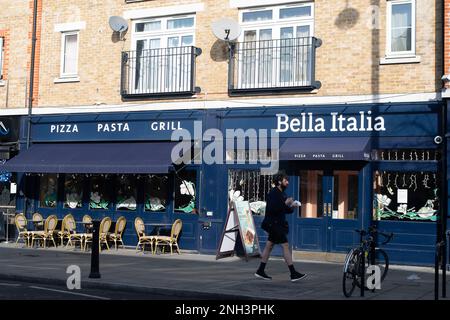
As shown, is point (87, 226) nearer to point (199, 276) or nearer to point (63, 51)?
point (63, 51)

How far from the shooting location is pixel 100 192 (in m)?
18.5

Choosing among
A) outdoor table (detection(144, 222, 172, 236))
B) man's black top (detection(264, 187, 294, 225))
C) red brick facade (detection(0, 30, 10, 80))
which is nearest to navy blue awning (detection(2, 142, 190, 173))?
outdoor table (detection(144, 222, 172, 236))

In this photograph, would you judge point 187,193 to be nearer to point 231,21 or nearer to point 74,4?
point 231,21

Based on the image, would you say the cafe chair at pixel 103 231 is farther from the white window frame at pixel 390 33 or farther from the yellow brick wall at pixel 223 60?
the white window frame at pixel 390 33

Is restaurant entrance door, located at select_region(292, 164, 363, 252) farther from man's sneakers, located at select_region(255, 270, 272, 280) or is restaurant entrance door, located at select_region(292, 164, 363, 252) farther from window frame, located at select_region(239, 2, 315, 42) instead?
man's sneakers, located at select_region(255, 270, 272, 280)

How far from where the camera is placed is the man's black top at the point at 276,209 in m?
11.7

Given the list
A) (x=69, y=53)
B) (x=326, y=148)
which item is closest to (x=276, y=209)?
(x=326, y=148)

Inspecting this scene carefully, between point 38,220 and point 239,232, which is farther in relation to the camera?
point 38,220

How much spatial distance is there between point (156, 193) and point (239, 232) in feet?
10.5

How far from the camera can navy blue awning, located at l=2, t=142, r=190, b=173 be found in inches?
655

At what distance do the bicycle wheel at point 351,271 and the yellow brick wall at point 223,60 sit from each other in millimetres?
5704

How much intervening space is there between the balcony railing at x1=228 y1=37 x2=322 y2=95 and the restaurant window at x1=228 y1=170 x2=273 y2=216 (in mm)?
2099

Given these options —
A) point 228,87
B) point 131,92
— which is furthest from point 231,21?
point 131,92

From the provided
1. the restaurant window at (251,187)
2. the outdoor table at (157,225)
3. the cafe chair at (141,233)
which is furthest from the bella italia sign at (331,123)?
the cafe chair at (141,233)
